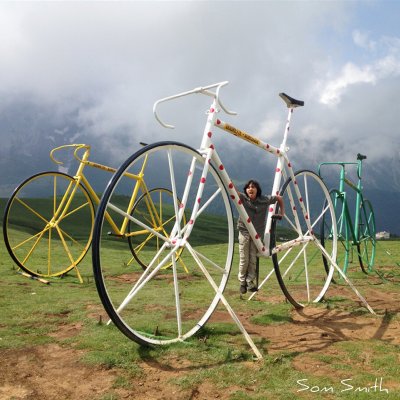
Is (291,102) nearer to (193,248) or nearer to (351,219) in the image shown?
(193,248)

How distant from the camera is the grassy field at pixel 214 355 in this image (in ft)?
10.7

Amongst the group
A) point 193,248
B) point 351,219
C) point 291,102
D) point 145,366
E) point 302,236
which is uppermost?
point 291,102

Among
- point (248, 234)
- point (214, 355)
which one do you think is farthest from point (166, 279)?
point (214, 355)

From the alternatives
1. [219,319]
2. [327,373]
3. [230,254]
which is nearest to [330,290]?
[219,319]

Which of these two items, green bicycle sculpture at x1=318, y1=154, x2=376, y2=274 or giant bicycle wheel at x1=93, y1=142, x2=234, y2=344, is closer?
giant bicycle wheel at x1=93, y1=142, x2=234, y2=344

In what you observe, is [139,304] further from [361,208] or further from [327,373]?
[361,208]

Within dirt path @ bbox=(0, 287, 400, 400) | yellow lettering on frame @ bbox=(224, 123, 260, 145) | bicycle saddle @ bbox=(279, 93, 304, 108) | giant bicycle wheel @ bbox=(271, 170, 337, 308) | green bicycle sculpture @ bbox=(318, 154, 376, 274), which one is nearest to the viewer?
dirt path @ bbox=(0, 287, 400, 400)

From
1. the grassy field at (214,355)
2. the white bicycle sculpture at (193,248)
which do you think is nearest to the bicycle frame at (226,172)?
the white bicycle sculpture at (193,248)

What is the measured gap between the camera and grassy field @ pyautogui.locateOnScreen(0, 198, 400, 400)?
3264 millimetres

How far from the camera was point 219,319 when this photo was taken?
5.23 m

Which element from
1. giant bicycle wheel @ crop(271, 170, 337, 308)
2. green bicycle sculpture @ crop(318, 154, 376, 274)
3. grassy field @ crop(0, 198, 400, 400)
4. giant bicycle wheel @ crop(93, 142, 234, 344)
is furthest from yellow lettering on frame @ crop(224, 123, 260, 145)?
green bicycle sculpture @ crop(318, 154, 376, 274)

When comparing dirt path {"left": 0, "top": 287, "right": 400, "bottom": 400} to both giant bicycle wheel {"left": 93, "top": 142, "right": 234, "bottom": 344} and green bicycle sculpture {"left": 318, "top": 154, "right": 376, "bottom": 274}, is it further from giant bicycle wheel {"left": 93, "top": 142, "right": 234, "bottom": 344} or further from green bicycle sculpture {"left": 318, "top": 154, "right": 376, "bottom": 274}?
green bicycle sculpture {"left": 318, "top": 154, "right": 376, "bottom": 274}

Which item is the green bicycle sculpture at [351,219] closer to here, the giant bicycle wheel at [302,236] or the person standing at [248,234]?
the giant bicycle wheel at [302,236]

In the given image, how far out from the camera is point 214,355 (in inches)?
153
